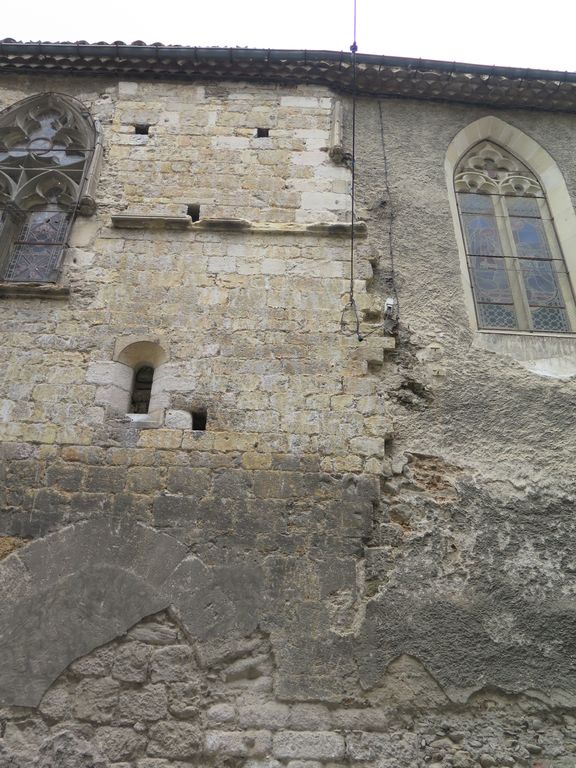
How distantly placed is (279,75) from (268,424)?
389 cm

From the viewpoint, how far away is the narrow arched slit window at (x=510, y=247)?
529 centimetres

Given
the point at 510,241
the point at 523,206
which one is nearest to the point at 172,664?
the point at 510,241

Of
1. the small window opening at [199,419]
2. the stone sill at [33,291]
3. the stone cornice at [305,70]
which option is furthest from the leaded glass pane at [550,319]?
the stone sill at [33,291]

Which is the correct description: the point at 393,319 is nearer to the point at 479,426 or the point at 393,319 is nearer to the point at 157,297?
the point at 479,426

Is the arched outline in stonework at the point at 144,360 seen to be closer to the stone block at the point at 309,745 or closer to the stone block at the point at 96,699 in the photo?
the stone block at the point at 96,699

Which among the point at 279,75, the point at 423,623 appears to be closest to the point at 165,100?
the point at 279,75

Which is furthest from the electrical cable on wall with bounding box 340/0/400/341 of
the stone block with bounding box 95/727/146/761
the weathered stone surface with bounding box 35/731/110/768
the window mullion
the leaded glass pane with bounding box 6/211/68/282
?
the weathered stone surface with bounding box 35/731/110/768

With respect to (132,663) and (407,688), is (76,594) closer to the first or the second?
(132,663)

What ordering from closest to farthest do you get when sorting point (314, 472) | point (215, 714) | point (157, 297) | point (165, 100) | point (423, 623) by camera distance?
point (215, 714) → point (423, 623) → point (314, 472) → point (157, 297) → point (165, 100)

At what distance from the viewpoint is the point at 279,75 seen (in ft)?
19.7

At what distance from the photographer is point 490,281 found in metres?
5.45

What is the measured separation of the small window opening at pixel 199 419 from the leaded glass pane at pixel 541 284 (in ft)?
10.3

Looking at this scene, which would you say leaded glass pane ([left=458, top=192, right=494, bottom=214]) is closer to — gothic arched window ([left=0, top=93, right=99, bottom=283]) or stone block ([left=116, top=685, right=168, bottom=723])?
gothic arched window ([left=0, top=93, right=99, bottom=283])

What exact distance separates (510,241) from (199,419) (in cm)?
356
